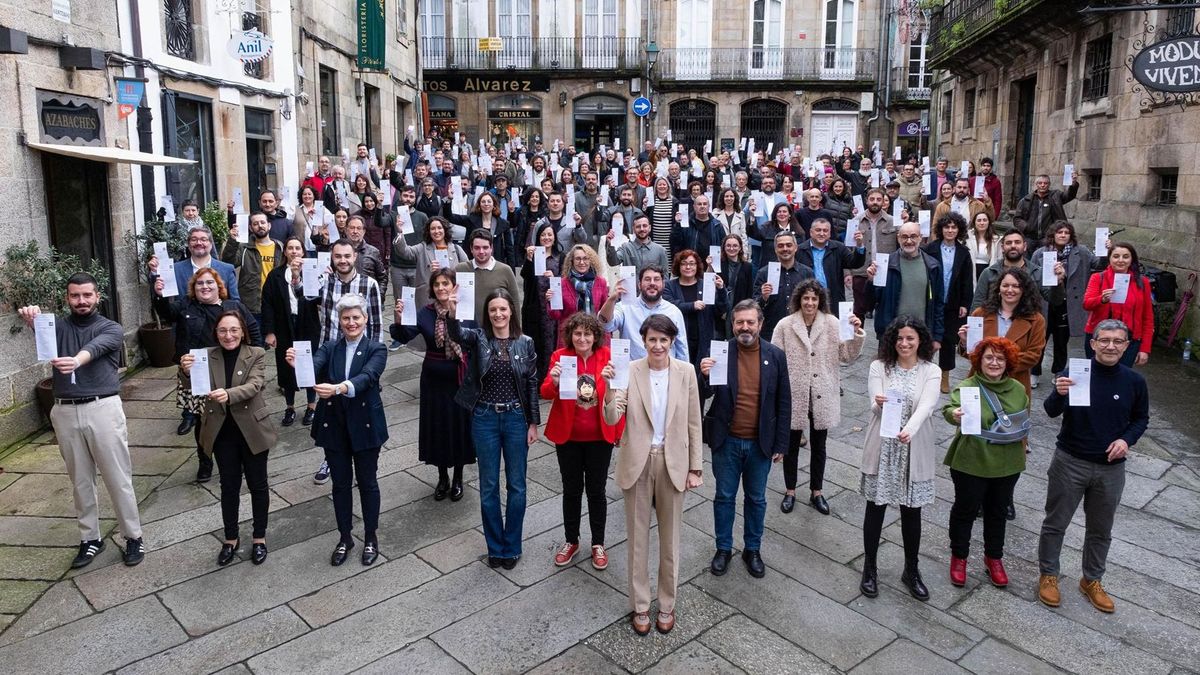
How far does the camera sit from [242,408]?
543 centimetres

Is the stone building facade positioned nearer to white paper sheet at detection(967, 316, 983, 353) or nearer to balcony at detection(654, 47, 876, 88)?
white paper sheet at detection(967, 316, 983, 353)

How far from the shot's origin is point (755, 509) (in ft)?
17.6

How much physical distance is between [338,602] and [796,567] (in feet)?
9.31

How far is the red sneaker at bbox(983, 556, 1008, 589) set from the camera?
5.26 metres

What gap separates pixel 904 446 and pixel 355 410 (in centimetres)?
334

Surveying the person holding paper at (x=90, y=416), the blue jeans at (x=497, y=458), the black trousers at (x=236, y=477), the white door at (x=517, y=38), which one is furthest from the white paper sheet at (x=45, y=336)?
the white door at (x=517, y=38)

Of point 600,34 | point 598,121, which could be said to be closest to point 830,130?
point 598,121

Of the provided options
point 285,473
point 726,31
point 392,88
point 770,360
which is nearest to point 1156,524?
point 770,360

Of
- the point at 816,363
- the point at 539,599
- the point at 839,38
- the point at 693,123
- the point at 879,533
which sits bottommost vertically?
the point at 539,599

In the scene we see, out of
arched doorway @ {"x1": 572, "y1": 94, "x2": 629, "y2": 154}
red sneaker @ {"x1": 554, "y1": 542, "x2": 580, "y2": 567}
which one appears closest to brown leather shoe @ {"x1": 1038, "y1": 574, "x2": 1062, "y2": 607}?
red sneaker @ {"x1": 554, "y1": 542, "x2": 580, "y2": 567}

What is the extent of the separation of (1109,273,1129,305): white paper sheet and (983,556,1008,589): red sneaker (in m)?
3.19

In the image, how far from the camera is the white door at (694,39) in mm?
31281

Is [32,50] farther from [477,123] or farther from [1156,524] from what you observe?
[477,123]

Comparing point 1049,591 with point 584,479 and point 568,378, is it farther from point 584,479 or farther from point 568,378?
point 568,378
